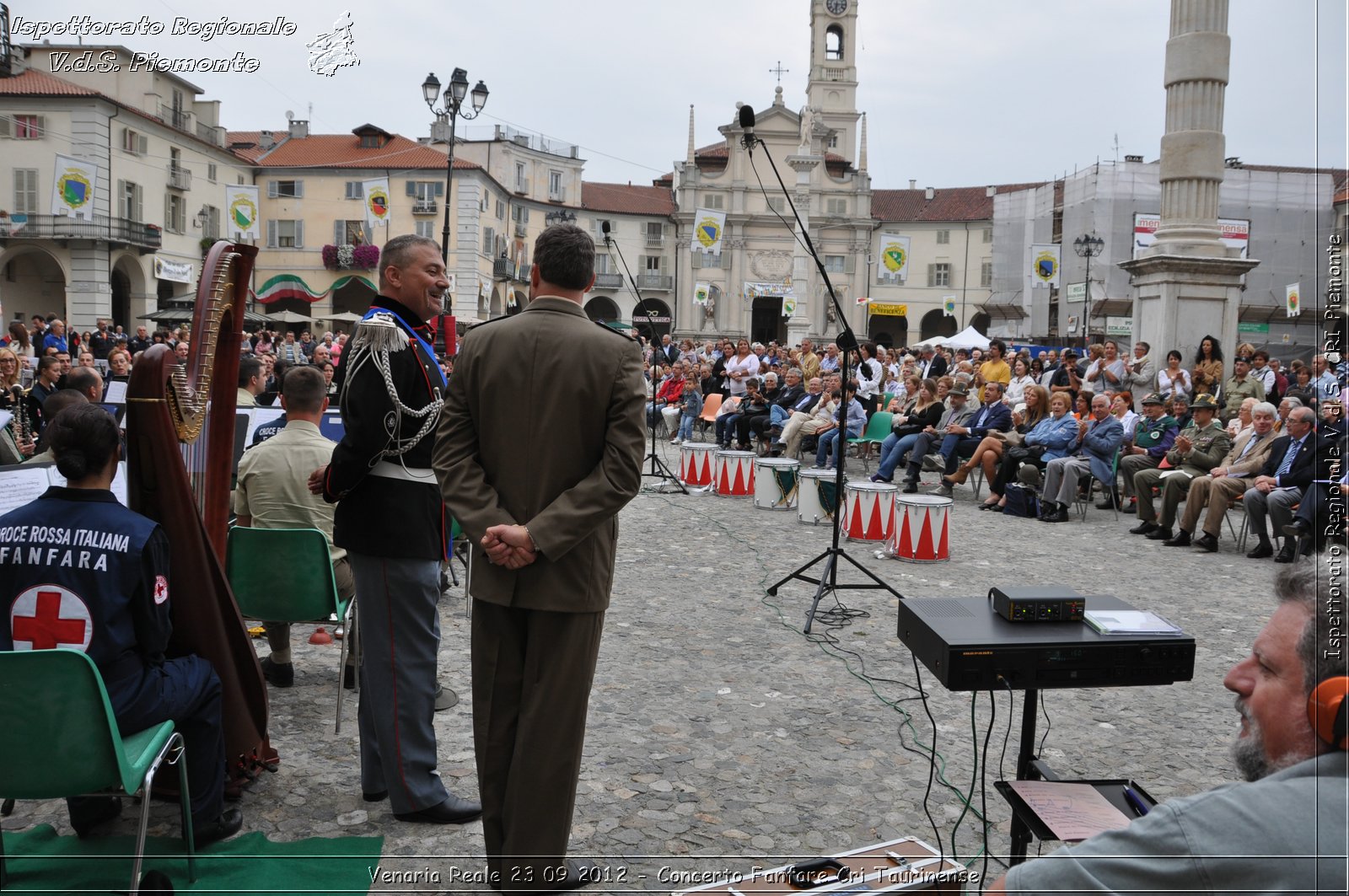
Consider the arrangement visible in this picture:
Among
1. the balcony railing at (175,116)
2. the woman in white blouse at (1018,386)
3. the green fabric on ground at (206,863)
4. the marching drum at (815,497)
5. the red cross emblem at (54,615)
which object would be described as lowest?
the green fabric on ground at (206,863)

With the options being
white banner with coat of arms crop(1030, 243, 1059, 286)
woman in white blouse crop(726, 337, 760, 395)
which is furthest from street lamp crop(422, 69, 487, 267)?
white banner with coat of arms crop(1030, 243, 1059, 286)

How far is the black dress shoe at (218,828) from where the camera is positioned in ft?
10.5

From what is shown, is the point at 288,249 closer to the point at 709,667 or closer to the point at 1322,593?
the point at 709,667

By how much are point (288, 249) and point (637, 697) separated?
1896 inches

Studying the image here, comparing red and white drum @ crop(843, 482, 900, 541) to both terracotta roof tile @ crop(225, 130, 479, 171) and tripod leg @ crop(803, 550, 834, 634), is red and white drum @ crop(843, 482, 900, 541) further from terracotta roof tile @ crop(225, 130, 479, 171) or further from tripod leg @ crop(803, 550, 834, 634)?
terracotta roof tile @ crop(225, 130, 479, 171)

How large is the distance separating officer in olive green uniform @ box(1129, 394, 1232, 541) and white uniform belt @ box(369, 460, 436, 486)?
26.6 feet

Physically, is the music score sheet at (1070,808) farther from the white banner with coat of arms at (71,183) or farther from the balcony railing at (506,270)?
the balcony railing at (506,270)

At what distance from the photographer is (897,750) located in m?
4.18

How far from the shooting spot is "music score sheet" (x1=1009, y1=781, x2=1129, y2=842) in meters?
2.38

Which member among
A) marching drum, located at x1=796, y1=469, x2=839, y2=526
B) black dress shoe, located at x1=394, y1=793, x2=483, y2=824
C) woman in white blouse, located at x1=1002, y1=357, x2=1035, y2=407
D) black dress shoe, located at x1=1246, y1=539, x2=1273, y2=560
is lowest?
black dress shoe, located at x1=394, y1=793, x2=483, y2=824

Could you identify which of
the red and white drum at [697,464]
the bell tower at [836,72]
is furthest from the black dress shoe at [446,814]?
the bell tower at [836,72]

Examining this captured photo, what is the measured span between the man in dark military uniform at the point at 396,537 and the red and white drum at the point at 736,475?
8417 mm

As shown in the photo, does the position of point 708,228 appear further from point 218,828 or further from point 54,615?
point 54,615

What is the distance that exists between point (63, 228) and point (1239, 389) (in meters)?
34.5
